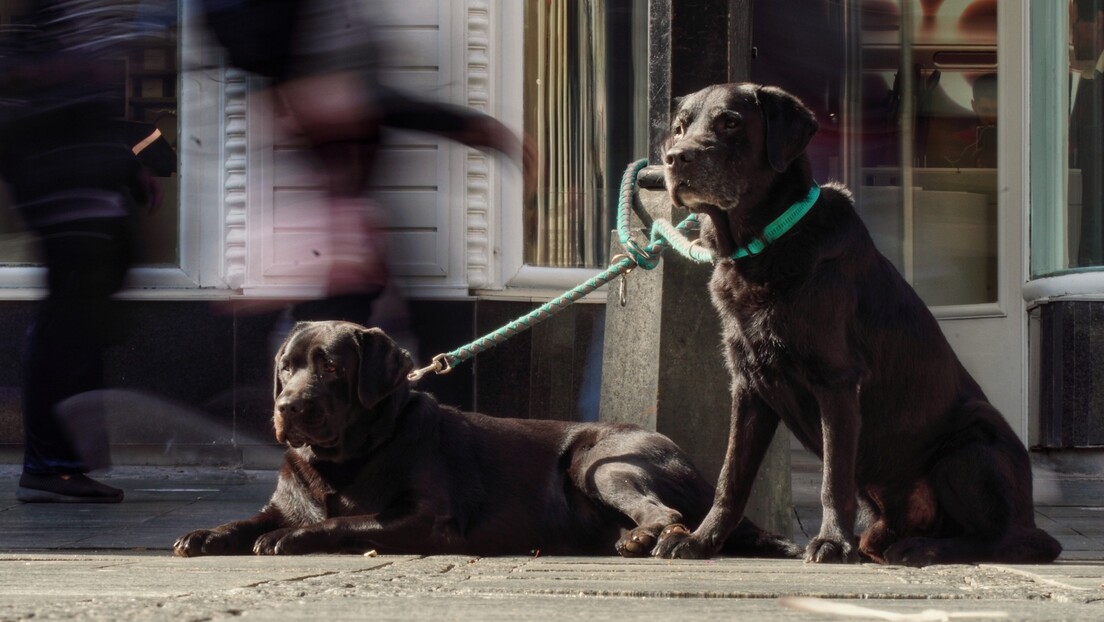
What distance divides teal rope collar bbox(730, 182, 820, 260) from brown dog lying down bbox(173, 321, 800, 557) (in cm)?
87

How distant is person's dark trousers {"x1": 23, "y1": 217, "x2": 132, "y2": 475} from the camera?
22.4 feet

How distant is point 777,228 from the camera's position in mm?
4203

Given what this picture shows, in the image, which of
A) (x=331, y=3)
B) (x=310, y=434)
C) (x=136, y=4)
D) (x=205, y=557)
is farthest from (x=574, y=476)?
(x=136, y=4)

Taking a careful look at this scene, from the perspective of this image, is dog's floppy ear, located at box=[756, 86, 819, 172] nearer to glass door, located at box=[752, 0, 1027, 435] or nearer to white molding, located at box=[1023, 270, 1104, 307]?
white molding, located at box=[1023, 270, 1104, 307]

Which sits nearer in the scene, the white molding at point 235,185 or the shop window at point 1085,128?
the shop window at point 1085,128

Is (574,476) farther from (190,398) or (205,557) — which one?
(190,398)

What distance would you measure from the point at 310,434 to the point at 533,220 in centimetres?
493

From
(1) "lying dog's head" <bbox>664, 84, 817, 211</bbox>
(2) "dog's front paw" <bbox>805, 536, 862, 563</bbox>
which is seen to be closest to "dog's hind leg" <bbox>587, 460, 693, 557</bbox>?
(2) "dog's front paw" <bbox>805, 536, 862, 563</bbox>

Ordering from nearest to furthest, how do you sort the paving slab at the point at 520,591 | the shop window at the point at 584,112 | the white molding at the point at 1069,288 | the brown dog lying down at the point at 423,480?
the paving slab at the point at 520,591 → the brown dog lying down at the point at 423,480 → the white molding at the point at 1069,288 → the shop window at the point at 584,112

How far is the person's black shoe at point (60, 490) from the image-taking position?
6.89 m

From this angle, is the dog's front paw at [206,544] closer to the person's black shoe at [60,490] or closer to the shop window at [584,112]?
the person's black shoe at [60,490]

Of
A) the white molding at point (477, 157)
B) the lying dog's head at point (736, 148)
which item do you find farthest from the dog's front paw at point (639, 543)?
the white molding at point (477, 157)

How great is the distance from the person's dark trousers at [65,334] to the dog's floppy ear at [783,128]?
149 inches

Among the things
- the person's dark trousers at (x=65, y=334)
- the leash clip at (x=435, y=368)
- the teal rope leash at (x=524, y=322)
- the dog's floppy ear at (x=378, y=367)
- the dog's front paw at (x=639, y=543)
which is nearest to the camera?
the dog's front paw at (x=639, y=543)
